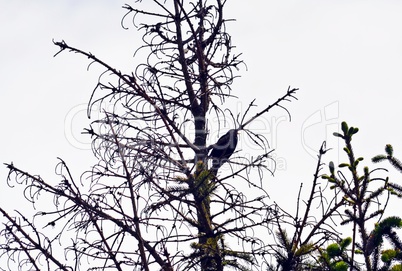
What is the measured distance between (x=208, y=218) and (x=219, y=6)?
221 cm

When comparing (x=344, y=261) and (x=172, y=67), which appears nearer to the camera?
(x=344, y=261)

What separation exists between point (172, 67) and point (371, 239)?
2581mm

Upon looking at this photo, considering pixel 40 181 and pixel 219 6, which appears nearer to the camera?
pixel 40 181

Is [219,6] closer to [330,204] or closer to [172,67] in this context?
[172,67]

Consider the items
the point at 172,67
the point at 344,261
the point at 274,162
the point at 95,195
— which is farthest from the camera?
the point at 172,67

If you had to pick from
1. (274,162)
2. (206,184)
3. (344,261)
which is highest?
(274,162)

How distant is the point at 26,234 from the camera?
5805 millimetres

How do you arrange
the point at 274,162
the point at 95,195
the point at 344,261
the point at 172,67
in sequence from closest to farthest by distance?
the point at 344,261
the point at 95,195
the point at 274,162
the point at 172,67

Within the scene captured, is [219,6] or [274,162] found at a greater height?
[219,6]

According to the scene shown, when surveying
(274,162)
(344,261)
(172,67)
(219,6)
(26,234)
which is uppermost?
(219,6)

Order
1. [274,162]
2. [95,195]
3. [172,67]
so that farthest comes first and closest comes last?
[172,67] < [274,162] < [95,195]

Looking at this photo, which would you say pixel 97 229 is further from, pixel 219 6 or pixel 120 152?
pixel 219 6

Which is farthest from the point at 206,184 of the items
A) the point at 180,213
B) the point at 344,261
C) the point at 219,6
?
the point at 219,6

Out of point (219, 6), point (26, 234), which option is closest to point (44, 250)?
point (26, 234)
